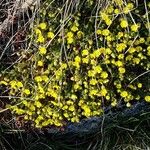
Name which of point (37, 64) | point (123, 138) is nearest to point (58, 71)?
point (37, 64)

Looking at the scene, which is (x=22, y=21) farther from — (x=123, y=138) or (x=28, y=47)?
(x=123, y=138)

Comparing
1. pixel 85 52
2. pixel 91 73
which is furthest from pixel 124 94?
pixel 85 52

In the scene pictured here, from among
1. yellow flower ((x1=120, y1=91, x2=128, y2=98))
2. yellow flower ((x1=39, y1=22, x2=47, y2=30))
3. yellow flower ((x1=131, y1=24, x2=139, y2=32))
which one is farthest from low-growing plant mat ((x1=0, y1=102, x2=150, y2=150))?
yellow flower ((x1=39, y1=22, x2=47, y2=30))

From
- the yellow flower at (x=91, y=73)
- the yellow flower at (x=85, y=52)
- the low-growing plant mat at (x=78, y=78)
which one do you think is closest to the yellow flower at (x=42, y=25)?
the low-growing plant mat at (x=78, y=78)

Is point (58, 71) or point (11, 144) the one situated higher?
point (58, 71)

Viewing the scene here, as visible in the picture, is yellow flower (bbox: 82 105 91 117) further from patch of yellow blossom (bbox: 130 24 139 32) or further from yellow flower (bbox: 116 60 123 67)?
patch of yellow blossom (bbox: 130 24 139 32)

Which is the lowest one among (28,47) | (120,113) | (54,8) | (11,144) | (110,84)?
(11,144)
